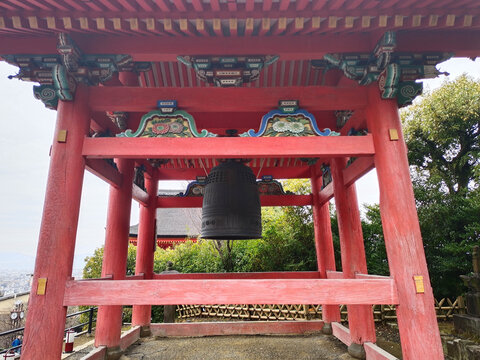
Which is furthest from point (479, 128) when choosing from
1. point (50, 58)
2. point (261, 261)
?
point (50, 58)

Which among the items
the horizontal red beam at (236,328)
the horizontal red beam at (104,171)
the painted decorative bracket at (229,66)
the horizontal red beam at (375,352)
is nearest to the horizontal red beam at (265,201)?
the horizontal red beam at (104,171)

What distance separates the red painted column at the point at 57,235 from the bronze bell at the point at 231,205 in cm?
179

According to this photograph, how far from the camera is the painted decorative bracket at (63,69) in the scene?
3389 mm

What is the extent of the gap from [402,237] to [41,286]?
3827 millimetres

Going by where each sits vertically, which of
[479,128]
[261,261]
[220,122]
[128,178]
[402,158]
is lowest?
[261,261]

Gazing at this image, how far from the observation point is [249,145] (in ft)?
11.1

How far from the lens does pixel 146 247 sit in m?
6.45

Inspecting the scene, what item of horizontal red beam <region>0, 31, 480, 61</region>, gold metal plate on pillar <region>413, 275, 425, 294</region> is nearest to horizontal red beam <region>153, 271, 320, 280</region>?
gold metal plate on pillar <region>413, 275, 425, 294</region>

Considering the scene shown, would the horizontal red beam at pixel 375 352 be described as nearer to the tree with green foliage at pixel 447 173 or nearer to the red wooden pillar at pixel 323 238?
the red wooden pillar at pixel 323 238

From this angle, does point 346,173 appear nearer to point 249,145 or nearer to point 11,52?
point 249,145

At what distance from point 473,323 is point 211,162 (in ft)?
26.4

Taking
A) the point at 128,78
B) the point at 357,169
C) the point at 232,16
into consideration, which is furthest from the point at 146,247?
the point at 232,16

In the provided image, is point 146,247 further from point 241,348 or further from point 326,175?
point 326,175

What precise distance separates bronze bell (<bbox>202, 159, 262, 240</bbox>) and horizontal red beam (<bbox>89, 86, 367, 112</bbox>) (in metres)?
1.19
